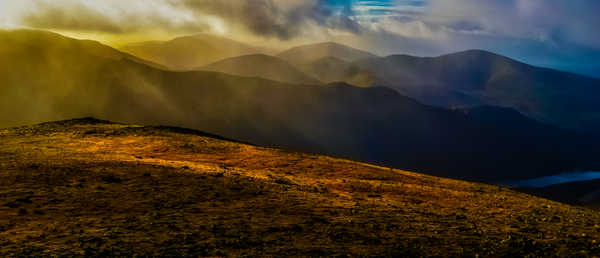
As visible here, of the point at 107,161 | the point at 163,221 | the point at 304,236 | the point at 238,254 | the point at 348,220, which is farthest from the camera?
the point at 107,161

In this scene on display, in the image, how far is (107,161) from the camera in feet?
110

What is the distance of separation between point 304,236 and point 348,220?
3.96m

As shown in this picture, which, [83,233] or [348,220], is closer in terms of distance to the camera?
[83,233]

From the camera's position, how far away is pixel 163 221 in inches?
786

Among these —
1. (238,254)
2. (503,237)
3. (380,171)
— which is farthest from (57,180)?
(380,171)

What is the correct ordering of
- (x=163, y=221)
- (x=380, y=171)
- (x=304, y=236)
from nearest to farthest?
(x=304, y=236) → (x=163, y=221) → (x=380, y=171)

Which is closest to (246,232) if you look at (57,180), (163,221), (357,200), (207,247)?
(207,247)

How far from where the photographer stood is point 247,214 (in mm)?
22094

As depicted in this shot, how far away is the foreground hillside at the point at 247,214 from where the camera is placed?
677 inches

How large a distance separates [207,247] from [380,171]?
3035cm

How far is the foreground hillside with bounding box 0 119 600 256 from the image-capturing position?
17203 millimetres

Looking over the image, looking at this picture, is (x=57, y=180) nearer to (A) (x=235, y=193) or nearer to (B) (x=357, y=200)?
(A) (x=235, y=193)

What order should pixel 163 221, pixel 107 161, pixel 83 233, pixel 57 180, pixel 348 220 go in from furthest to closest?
pixel 107 161 → pixel 57 180 → pixel 348 220 → pixel 163 221 → pixel 83 233

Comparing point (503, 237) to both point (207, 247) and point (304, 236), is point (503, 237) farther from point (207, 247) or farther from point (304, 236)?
point (207, 247)
